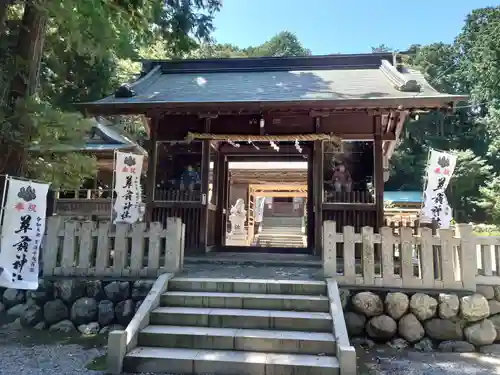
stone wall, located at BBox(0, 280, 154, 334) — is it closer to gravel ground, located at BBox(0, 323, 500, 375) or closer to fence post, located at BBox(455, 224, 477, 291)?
gravel ground, located at BBox(0, 323, 500, 375)

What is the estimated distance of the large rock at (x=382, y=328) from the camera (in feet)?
15.8

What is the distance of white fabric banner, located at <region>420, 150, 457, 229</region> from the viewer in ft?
23.0

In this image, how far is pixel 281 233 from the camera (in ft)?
65.3

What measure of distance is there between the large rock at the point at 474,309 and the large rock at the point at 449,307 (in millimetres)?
77

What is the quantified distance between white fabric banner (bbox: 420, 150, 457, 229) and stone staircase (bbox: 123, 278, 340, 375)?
3197mm

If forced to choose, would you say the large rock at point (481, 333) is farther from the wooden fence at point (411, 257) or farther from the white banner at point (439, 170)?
the white banner at point (439, 170)

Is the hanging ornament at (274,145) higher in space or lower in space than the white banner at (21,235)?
higher

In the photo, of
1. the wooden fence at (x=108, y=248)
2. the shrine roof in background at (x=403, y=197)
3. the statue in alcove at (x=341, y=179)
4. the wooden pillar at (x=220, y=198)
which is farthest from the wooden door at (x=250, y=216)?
the wooden fence at (x=108, y=248)

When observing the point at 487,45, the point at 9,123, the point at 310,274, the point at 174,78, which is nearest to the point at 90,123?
the point at 9,123

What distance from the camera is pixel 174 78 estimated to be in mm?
9805

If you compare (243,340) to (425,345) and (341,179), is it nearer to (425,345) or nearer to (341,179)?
(425,345)

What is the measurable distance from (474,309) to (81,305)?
5.10 metres

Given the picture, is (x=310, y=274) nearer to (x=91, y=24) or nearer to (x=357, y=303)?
(x=357, y=303)

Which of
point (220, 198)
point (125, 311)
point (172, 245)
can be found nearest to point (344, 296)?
point (172, 245)
